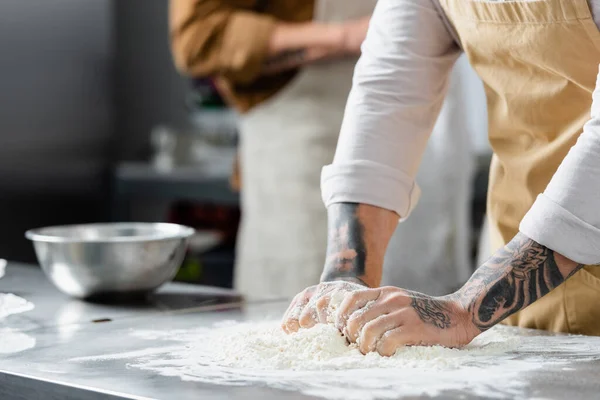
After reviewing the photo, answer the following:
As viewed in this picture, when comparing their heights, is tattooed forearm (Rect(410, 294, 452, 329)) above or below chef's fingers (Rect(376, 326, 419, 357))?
above

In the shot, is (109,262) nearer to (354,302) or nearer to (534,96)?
(354,302)

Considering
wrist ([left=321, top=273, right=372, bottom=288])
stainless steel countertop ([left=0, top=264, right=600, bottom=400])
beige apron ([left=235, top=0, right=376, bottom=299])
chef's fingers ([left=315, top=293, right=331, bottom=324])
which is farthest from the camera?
beige apron ([left=235, top=0, right=376, bottom=299])

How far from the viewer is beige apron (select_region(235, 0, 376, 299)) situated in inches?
92.4

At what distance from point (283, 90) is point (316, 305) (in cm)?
136

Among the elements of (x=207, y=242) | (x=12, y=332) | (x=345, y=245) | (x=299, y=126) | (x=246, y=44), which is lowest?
(x=207, y=242)

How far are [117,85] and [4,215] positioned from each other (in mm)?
943

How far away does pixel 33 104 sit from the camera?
11.7 ft

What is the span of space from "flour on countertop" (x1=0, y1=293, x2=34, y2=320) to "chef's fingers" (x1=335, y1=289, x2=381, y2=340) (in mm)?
556

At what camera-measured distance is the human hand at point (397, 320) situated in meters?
1.03

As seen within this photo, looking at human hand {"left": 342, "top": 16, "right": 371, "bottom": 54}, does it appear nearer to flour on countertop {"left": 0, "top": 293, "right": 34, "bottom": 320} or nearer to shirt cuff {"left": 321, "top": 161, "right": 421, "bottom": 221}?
shirt cuff {"left": 321, "top": 161, "right": 421, "bottom": 221}

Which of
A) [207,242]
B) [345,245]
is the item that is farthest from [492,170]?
[207,242]

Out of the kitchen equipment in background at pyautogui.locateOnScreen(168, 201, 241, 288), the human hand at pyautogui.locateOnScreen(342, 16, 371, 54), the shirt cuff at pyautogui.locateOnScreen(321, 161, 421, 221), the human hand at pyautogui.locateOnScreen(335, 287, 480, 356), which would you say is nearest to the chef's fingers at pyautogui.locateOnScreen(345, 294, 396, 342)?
the human hand at pyautogui.locateOnScreen(335, 287, 480, 356)

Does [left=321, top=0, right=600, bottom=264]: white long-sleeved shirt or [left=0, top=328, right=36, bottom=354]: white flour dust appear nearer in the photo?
[left=0, top=328, right=36, bottom=354]: white flour dust

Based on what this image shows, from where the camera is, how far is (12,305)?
1405 mm
